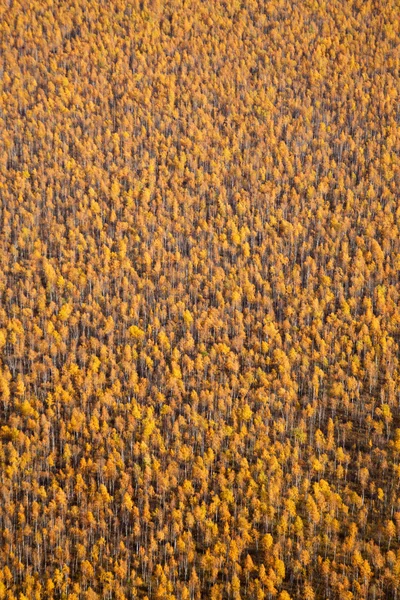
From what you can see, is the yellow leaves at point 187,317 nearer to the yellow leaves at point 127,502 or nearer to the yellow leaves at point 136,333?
the yellow leaves at point 136,333

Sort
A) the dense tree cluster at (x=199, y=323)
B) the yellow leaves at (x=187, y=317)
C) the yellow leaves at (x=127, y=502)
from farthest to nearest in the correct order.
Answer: the yellow leaves at (x=187, y=317) → the yellow leaves at (x=127, y=502) → the dense tree cluster at (x=199, y=323)

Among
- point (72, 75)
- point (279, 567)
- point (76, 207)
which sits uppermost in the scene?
point (72, 75)

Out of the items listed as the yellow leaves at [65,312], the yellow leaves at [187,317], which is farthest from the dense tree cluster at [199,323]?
the yellow leaves at [65,312]

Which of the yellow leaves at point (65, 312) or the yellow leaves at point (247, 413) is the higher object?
the yellow leaves at point (65, 312)

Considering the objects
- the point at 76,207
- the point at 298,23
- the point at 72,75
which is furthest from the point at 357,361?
the point at 298,23

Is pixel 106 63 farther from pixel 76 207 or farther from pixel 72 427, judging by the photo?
pixel 72 427

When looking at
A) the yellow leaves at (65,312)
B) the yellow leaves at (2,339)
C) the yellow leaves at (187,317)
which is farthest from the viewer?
the yellow leaves at (65,312)

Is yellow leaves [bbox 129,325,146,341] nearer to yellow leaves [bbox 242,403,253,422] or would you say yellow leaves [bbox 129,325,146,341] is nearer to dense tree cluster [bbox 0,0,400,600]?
dense tree cluster [bbox 0,0,400,600]

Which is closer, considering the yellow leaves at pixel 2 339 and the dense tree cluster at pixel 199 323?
the dense tree cluster at pixel 199 323
